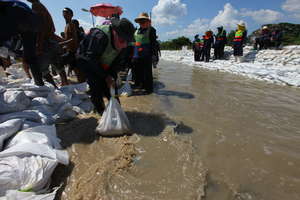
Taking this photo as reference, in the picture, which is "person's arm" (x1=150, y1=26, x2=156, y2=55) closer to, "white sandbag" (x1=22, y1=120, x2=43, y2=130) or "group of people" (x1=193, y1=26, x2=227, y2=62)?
"white sandbag" (x1=22, y1=120, x2=43, y2=130)

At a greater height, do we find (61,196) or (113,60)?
(113,60)

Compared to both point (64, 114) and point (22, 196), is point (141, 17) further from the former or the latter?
point (22, 196)

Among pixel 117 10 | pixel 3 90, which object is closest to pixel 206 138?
pixel 3 90

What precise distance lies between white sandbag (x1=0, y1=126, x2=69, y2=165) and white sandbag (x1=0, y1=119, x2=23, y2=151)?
2.0 inches

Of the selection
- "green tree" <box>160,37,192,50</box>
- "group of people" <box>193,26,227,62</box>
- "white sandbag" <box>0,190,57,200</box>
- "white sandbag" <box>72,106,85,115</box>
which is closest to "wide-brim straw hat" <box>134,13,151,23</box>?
"white sandbag" <box>72,106,85,115</box>

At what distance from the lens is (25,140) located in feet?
4.54

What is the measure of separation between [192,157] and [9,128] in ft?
4.99

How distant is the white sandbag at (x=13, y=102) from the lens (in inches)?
71.9

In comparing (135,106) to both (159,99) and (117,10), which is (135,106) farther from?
(117,10)

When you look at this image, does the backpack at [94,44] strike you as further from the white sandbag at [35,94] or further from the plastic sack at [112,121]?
the white sandbag at [35,94]

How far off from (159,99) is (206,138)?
4.98 feet

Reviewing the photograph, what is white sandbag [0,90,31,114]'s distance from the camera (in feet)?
5.99

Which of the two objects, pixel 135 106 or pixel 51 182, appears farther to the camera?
pixel 135 106

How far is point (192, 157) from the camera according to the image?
62.3 inches
